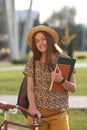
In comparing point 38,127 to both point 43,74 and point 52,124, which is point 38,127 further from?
point 43,74

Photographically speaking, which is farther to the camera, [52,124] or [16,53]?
[16,53]

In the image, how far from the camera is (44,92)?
4.26 m

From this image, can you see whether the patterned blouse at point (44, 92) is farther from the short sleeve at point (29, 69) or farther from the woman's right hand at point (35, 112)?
the woman's right hand at point (35, 112)

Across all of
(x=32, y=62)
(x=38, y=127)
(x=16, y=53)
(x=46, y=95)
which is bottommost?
(x=16, y=53)

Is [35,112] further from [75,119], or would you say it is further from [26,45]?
[26,45]

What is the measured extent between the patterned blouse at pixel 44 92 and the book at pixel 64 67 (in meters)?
0.09

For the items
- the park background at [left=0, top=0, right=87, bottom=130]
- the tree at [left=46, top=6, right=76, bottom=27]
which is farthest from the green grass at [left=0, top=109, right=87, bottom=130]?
the tree at [left=46, top=6, right=76, bottom=27]

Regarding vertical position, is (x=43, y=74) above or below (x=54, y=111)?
above

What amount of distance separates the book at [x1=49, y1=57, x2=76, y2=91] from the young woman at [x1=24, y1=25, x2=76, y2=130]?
0.06 m

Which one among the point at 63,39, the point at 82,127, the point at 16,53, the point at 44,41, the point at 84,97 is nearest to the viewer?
the point at 44,41

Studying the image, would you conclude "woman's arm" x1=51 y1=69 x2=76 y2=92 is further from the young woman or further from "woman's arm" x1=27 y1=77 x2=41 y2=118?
"woman's arm" x1=27 y1=77 x2=41 y2=118

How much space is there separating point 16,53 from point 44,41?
118 ft

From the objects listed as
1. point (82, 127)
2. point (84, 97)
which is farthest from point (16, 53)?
point (82, 127)

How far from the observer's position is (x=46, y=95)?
14.0 feet
